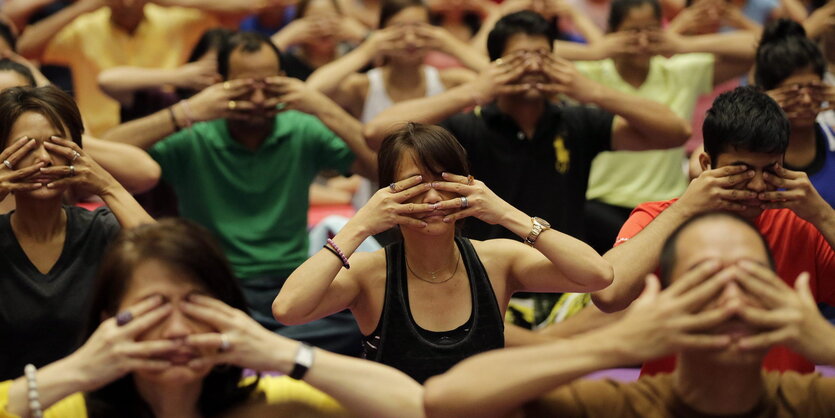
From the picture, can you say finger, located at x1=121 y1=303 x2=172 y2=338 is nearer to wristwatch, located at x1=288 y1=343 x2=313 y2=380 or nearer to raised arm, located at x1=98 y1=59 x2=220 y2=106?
wristwatch, located at x1=288 y1=343 x2=313 y2=380

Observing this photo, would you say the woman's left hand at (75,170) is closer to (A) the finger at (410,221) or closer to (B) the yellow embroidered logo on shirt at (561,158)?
(A) the finger at (410,221)

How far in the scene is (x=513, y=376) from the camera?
5.32ft

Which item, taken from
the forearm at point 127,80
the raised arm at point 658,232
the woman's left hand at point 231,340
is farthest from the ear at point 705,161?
the forearm at point 127,80

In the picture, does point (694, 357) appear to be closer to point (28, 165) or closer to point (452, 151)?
point (452, 151)

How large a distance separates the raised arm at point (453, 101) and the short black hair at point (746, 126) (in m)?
0.87

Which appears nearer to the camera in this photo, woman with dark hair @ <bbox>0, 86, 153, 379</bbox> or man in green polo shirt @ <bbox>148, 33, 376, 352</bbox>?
woman with dark hair @ <bbox>0, 86, 153, 379</bbox>

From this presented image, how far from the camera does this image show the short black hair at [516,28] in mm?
3324

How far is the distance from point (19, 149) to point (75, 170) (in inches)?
5.2

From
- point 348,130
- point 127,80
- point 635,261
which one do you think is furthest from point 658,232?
point 127,80

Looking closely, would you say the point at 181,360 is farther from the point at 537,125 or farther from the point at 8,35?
the point at 8,35

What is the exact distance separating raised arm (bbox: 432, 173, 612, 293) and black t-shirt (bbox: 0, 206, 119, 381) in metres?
0.91

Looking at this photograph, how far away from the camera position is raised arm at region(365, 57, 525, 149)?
327cm

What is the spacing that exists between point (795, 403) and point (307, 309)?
1007 millimetres

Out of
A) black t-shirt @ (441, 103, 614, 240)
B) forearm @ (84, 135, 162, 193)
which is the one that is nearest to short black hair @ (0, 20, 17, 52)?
forearm @ (84, 135, 162, 193)
